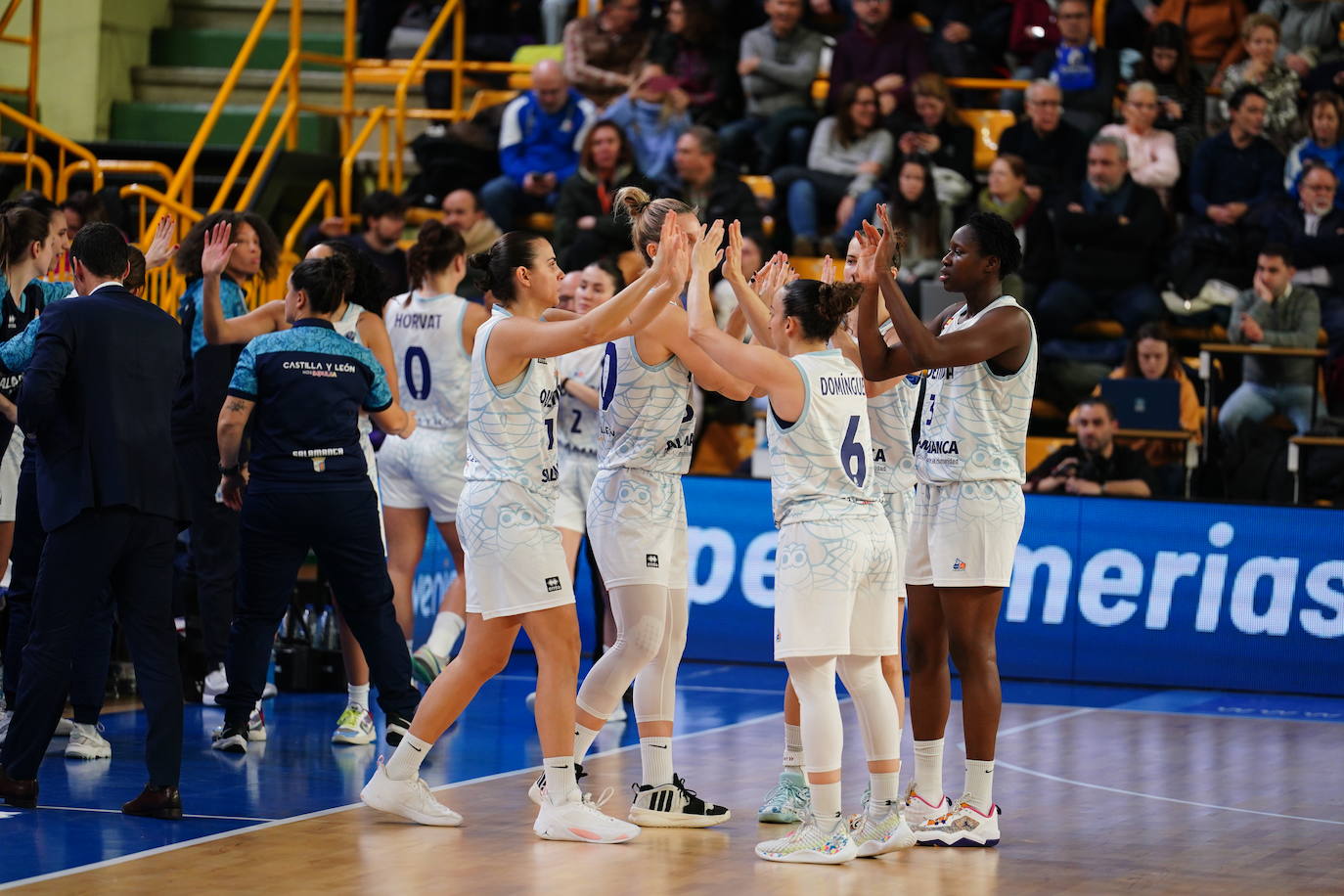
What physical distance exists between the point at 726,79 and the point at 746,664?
5780mm

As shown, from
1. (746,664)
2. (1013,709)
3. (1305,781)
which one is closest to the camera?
(1305,781)

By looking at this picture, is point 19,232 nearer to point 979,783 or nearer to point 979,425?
point 979,425

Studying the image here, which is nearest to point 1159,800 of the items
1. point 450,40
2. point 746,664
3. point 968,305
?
point 968,305

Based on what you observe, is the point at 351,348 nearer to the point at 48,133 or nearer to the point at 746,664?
the point at 746,664

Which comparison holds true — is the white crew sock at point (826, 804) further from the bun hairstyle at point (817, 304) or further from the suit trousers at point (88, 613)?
the suit trousers at point (88, 613)

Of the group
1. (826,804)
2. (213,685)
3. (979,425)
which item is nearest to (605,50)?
(213,685)

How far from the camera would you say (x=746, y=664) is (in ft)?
39.5

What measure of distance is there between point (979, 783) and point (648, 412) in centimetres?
178

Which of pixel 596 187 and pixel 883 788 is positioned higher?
pixel 596 187

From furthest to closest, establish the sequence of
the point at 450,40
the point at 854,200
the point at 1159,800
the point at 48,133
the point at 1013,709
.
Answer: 1. the point at 450,40
2. the point at 854,200
3. the point at 48,133
4. the point at 1013,709
5. the point at 1159,800

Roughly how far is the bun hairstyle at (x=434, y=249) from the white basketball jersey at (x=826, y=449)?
3.33 meters

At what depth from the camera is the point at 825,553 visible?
6391 millimetres


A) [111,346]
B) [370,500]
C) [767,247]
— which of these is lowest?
[370,500]

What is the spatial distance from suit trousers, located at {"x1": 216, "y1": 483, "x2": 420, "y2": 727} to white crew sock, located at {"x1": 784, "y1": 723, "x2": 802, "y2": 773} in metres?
1.85
